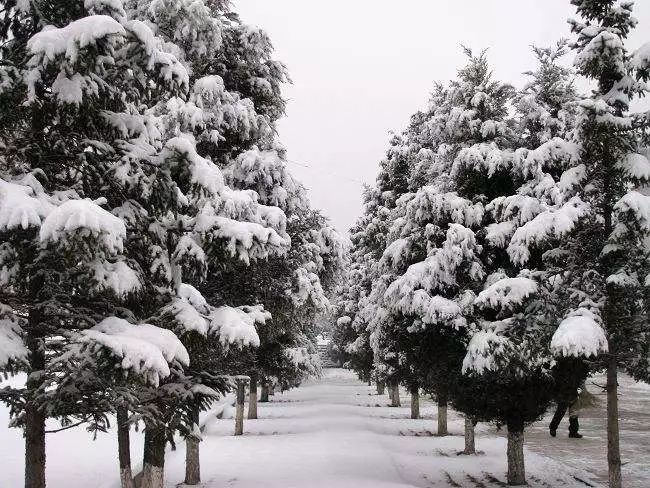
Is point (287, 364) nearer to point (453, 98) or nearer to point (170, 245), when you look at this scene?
point (453, 98)

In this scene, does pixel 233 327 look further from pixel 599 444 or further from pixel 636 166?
pixel 599 444

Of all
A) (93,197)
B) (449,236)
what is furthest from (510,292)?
(93,197)

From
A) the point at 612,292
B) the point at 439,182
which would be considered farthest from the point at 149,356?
the point at 439,182

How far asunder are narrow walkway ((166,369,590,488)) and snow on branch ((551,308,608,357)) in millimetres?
4859

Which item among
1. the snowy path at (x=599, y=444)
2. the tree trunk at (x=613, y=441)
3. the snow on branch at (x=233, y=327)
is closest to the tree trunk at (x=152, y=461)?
the snow on branch at (x=233, y=327)

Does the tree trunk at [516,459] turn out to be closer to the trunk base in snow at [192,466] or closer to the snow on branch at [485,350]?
the snow on branch at [485,350]

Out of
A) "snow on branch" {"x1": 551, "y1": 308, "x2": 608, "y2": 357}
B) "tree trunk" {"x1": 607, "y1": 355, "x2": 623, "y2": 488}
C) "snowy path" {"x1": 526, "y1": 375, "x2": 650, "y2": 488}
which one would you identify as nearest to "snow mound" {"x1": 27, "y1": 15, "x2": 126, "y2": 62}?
"snow on branch" {"x1": 551, "y1": 308, "x2": 608, "y2": 357}

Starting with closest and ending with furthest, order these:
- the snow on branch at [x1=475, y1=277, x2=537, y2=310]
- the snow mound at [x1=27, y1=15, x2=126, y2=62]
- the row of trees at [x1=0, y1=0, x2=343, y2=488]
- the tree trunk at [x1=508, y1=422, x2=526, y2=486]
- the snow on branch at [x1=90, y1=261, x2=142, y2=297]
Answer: the snow mound at [x1=27, y1=15, x2=126, y2=62] < the row of trees at [x1=0, y1=0, x2=343, y2=488] < the snow on branch at [x1=90, y1=261, x2=142, y2=297] < the snow on branch at [x1=475, y1=277, x2=537, y2=310] < the tree trunk at [x1=508, y1=422, x2=526, y2=486]

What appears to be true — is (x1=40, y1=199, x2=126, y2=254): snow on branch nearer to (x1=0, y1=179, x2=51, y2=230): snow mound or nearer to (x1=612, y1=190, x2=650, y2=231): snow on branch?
(x1=0, y1=179, x2=51, y2=230): snow mound

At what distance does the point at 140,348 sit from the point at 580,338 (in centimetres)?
745

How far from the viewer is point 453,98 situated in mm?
16641

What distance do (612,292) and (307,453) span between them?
10213 mm

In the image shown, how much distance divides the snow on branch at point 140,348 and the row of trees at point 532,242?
22.5 ft

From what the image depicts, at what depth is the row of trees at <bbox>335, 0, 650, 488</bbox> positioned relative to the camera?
11102 millimetres
